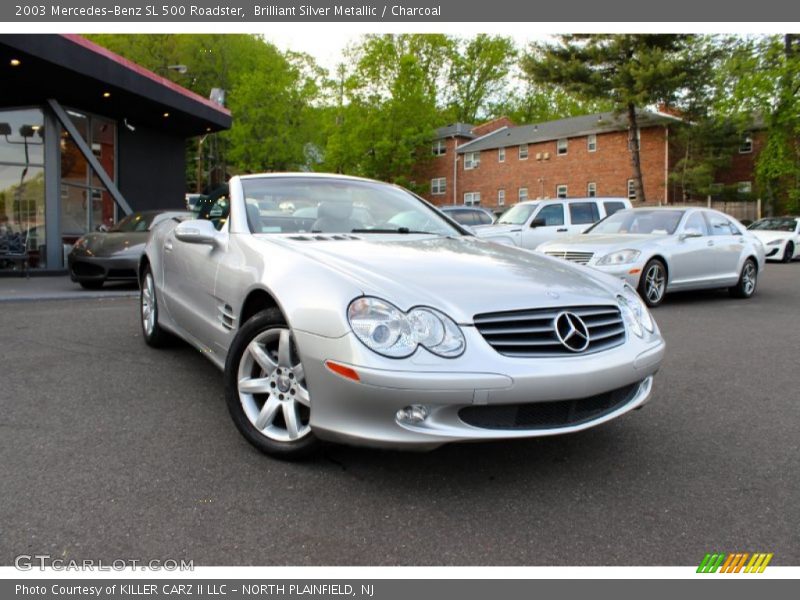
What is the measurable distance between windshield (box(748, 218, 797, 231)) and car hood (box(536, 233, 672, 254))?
14.9 metres

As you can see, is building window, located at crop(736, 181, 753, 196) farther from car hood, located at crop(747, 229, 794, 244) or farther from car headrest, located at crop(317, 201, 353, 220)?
car headrest, located at crop(317, 201, 353, 220)

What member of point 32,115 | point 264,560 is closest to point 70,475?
point 264,560

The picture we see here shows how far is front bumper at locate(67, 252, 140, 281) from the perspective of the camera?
10445mm

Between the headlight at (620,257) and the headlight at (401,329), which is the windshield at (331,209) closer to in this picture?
the headlight at (401,329)

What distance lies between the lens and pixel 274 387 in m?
3.13

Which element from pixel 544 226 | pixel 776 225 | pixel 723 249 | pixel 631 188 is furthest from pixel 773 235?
pixel 631 188

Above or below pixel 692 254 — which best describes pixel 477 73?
above

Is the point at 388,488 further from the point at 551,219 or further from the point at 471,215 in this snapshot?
the point at 471,215

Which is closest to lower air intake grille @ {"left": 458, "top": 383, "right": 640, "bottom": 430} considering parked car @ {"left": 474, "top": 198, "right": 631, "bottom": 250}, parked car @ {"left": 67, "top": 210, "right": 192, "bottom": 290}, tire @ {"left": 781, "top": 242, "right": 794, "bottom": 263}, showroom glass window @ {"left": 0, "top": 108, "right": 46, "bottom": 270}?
parked car @ {"left": 67, "top": 210, "right": 192, "bottom": 290}

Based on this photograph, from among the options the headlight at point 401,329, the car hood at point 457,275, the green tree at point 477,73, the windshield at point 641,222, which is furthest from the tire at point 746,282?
the green tree at point 477,73

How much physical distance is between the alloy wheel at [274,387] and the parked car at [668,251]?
655 centimetres

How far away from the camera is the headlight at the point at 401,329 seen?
2.65 metres

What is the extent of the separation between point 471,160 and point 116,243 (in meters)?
41.9

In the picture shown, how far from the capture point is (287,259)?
128 inches
